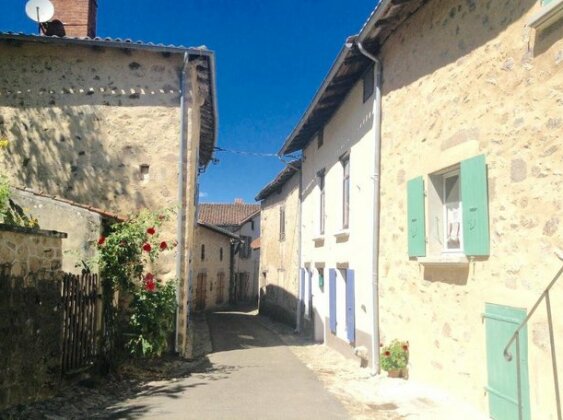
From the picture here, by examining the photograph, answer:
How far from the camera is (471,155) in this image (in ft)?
18.8

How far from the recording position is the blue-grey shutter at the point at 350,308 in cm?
959

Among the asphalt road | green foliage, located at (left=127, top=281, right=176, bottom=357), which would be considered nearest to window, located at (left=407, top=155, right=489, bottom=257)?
the asphalt road

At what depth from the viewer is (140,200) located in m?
9.65

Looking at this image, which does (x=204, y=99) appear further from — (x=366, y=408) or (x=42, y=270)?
(x=366, y=408)

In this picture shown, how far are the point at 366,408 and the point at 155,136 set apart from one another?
617cm

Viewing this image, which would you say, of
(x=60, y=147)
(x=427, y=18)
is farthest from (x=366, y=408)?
(x=60, y=147)

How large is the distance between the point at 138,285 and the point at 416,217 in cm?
461

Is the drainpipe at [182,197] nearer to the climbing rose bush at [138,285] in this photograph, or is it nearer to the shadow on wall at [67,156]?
the climbing rose bush at [138,285]

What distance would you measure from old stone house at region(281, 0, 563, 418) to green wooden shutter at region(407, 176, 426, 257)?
1.0 inches

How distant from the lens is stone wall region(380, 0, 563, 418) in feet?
15.1

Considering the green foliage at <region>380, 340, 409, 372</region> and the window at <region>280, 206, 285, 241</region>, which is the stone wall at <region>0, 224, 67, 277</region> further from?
the window at <region>280, 206, 285, 241</region>

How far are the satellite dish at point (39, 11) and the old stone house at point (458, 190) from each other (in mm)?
5679

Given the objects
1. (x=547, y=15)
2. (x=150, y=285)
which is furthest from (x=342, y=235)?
(x=547, y=15)

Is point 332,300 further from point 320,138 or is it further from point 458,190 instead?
point 458,190
